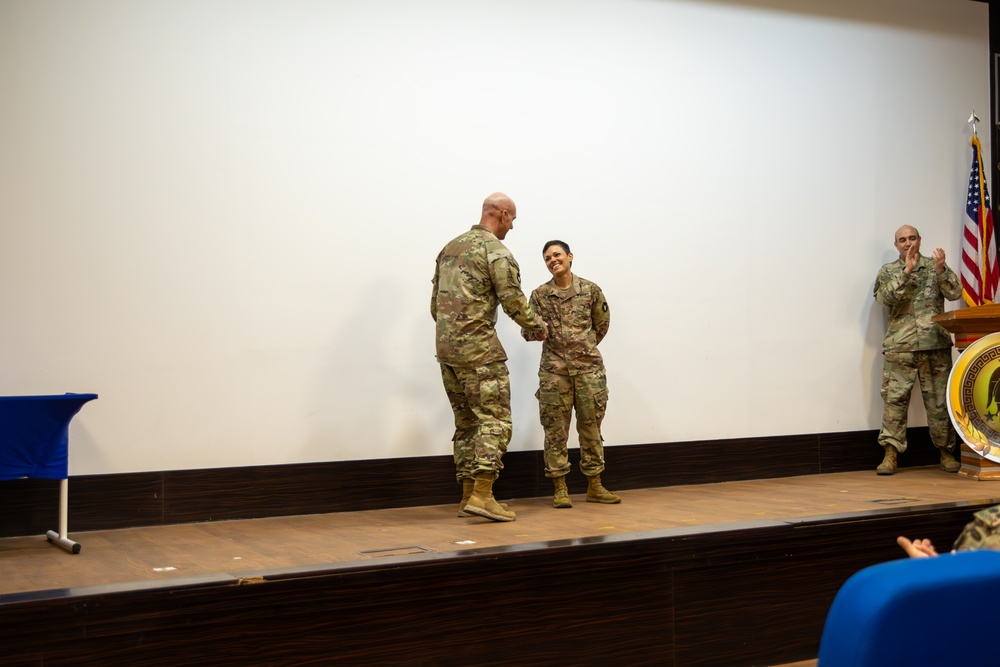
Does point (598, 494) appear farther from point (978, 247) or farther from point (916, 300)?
point (978, 247)

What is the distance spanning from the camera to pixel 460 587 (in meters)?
3.08

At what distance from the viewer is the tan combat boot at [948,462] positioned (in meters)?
6.02

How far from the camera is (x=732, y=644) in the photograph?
11.5 ft

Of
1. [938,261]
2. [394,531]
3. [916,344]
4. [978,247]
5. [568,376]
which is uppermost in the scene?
[978,247]

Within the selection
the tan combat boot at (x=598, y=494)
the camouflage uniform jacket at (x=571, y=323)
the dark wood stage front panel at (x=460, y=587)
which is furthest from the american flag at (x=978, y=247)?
the tan combat boot at (x=598, y=494)

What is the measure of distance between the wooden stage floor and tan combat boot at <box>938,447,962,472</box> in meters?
0.54

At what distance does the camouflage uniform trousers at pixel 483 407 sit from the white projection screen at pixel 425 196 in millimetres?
560

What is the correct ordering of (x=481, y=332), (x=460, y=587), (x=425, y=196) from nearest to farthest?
(x=460, y=587), (x=481, y=332), (x=425, y=196)

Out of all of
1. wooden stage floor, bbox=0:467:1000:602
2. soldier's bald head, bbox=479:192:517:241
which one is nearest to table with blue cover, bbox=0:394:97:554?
wooden stage floor, bbox=0:467:1000:602

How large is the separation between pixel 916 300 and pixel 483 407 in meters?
3.33

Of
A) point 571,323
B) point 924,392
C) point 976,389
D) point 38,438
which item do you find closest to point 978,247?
point 924,392

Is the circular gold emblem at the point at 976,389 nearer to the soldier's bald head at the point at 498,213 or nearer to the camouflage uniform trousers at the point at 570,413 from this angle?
the camouflage uniform trousers at the point at 570,413

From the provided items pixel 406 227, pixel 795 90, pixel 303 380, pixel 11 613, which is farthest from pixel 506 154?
pixel 11 613

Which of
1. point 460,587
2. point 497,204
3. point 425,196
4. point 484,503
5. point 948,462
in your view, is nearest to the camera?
point 460,587
